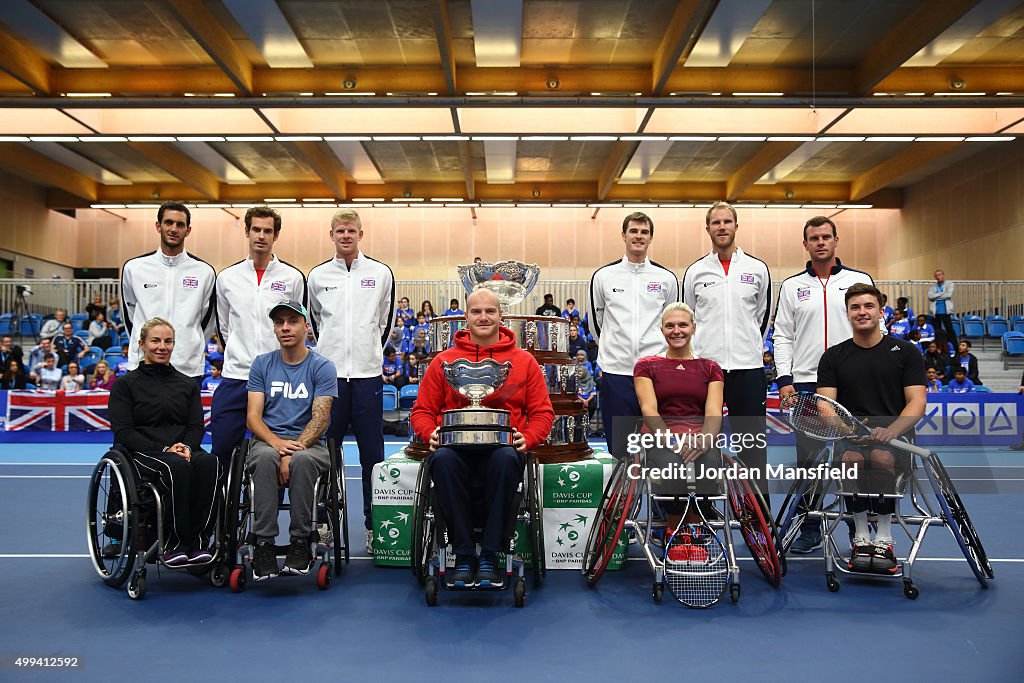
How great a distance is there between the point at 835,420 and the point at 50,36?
1354 cm

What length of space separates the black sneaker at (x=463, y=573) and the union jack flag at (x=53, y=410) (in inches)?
329

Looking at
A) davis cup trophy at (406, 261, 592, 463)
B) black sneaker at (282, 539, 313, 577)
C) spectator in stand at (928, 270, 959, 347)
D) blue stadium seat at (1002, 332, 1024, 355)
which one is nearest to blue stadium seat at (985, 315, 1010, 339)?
spectator in stand at (928, 270, 959, 347)

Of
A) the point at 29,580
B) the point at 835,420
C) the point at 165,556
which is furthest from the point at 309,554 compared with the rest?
the point at 835,420

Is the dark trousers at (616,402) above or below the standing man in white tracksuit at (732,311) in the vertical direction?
below

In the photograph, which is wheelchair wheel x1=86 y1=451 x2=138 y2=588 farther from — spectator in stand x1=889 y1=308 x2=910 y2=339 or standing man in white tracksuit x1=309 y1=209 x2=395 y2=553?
spectator in stand x1=889 y1=308 x2=910 y2=339

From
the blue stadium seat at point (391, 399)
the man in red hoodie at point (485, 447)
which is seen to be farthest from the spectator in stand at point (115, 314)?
the man in red hoodie at point (485, 447)

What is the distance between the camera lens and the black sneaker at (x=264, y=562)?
381 cm

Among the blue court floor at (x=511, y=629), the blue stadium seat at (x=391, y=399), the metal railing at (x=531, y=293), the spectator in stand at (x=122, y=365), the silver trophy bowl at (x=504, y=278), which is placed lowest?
the blue court floor at (x=511, y=629)

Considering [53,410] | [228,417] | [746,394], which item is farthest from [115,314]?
[746,394]

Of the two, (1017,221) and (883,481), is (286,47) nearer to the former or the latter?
(883,481)

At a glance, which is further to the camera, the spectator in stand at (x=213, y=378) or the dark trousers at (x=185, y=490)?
the spectator in stand at (x=213, y=378)

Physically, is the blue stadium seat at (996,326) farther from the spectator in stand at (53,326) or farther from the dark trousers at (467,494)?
the spectator in stand at (53,326)

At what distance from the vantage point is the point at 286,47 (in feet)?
42.0

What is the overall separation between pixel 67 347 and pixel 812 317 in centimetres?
1361
